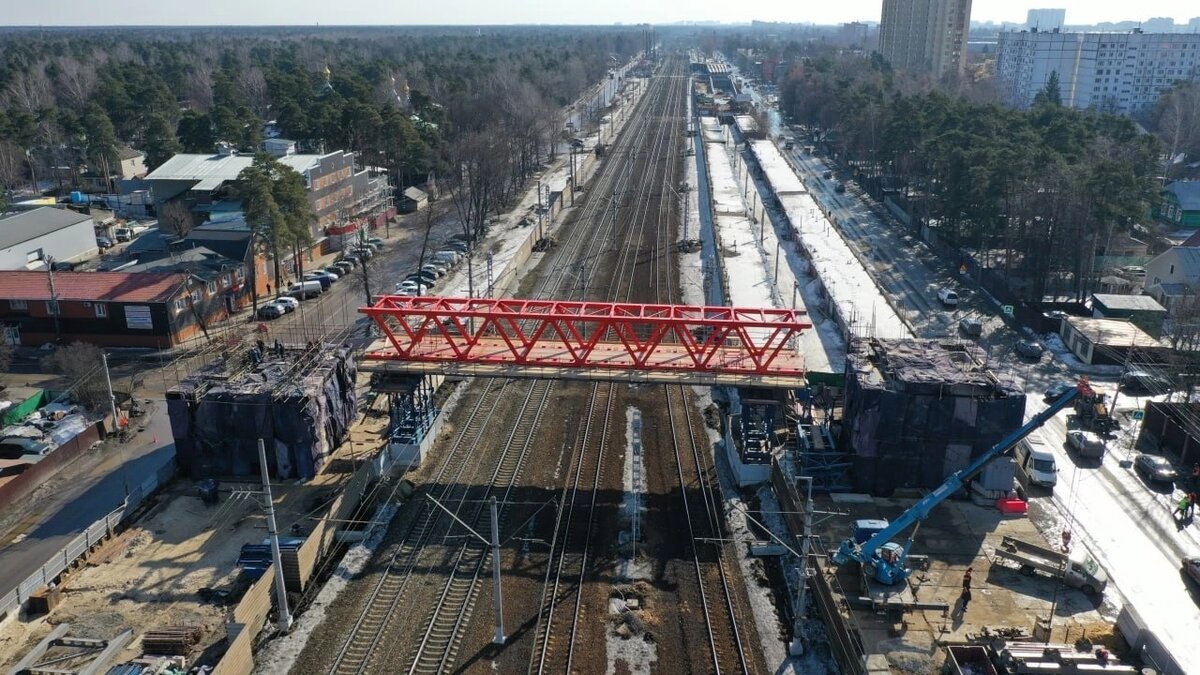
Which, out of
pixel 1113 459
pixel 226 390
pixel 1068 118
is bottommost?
pixel 1113 459

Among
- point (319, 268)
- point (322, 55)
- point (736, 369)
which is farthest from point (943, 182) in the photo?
point (322, 55)

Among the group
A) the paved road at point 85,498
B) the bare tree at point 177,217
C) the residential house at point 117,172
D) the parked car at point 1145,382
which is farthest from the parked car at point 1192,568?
the residential house at point 117,172

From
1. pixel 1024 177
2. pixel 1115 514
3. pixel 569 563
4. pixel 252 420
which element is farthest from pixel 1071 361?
pixel 252 420

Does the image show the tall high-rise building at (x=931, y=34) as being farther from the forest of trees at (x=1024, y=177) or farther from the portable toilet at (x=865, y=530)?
the portable toilet at (x=865, y=530)

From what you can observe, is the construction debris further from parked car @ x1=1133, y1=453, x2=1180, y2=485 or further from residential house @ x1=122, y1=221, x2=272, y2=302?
parked car @ x1=1133, y1=453, x2=1180, y2=485

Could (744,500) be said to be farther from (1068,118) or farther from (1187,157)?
(1187,157)

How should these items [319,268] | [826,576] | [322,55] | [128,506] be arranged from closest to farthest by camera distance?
[826,576]
[128,506]
[319,268]
[322,55]

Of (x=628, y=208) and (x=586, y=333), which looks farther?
(x=628, y=208)
